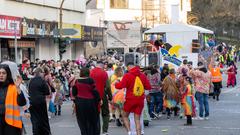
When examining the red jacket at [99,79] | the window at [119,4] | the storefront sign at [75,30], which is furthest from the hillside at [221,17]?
the red jacket at [99,79]

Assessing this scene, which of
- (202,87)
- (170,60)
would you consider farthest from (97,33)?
(202,87)

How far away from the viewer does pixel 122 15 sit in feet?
245

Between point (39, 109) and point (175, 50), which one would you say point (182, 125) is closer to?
point (39, 109)

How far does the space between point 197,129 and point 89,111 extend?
4.08 metres

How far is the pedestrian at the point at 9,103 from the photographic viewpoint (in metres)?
9.84

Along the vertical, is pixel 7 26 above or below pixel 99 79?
above

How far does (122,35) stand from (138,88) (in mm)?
17136

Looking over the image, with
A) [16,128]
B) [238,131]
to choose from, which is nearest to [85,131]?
[16,128]

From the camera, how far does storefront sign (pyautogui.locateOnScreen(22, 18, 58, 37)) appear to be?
34.2 m

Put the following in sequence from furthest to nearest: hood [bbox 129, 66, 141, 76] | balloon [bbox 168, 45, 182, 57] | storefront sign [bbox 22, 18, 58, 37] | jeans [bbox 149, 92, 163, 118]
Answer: storefront sign [bbox 22, 18, 58, 37], balloon [bbox 168, 45, 182, 57], jeans [bbox 149, 92, 163, 118], hood [bbox 129, 66, 141, 76]

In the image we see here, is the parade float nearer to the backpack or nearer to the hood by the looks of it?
the hood

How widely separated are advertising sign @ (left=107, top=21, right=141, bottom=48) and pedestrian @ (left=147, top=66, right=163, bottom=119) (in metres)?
11.3

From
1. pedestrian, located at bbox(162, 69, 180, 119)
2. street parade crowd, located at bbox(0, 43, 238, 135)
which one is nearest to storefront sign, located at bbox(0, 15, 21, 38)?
street parade crowd, located at bbox(0, 43, 238, 135)

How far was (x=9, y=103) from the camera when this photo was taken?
32.3 ft
